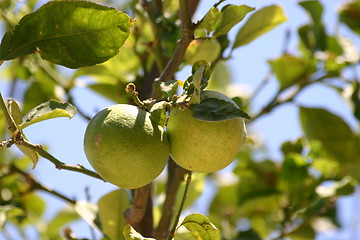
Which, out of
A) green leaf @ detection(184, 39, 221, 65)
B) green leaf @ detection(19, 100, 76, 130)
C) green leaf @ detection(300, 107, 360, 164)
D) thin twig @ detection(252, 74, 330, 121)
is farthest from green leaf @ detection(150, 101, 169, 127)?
green leaf @ detection(300, 107, 360, 164)

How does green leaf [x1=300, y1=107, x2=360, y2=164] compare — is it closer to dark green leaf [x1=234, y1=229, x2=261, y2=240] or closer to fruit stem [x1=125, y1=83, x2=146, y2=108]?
dark green leaf [x1=234, y1=229, x2=261, y2=240]

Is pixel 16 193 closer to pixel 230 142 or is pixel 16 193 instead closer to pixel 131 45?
pixel 131 45

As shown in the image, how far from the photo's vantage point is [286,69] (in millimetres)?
1754

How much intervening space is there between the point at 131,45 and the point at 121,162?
2.61 ft

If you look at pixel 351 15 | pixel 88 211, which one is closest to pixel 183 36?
pixel 88 211

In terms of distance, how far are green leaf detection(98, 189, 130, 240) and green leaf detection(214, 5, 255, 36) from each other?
47 centimetres

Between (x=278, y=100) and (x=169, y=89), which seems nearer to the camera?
(x=169, y=89)

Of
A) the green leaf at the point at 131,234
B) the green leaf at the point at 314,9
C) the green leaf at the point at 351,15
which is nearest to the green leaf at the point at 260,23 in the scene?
the green leaf at the point at 314,9

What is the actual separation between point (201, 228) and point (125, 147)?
0.22m

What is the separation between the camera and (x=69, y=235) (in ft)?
3.74

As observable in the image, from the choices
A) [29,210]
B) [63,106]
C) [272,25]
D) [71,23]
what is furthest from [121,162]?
[29,210]

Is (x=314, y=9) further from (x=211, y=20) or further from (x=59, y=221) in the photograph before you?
→ (x=59, y=221)

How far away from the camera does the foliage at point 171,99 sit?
89 centimetres

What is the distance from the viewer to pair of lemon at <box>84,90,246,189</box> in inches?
33.2
